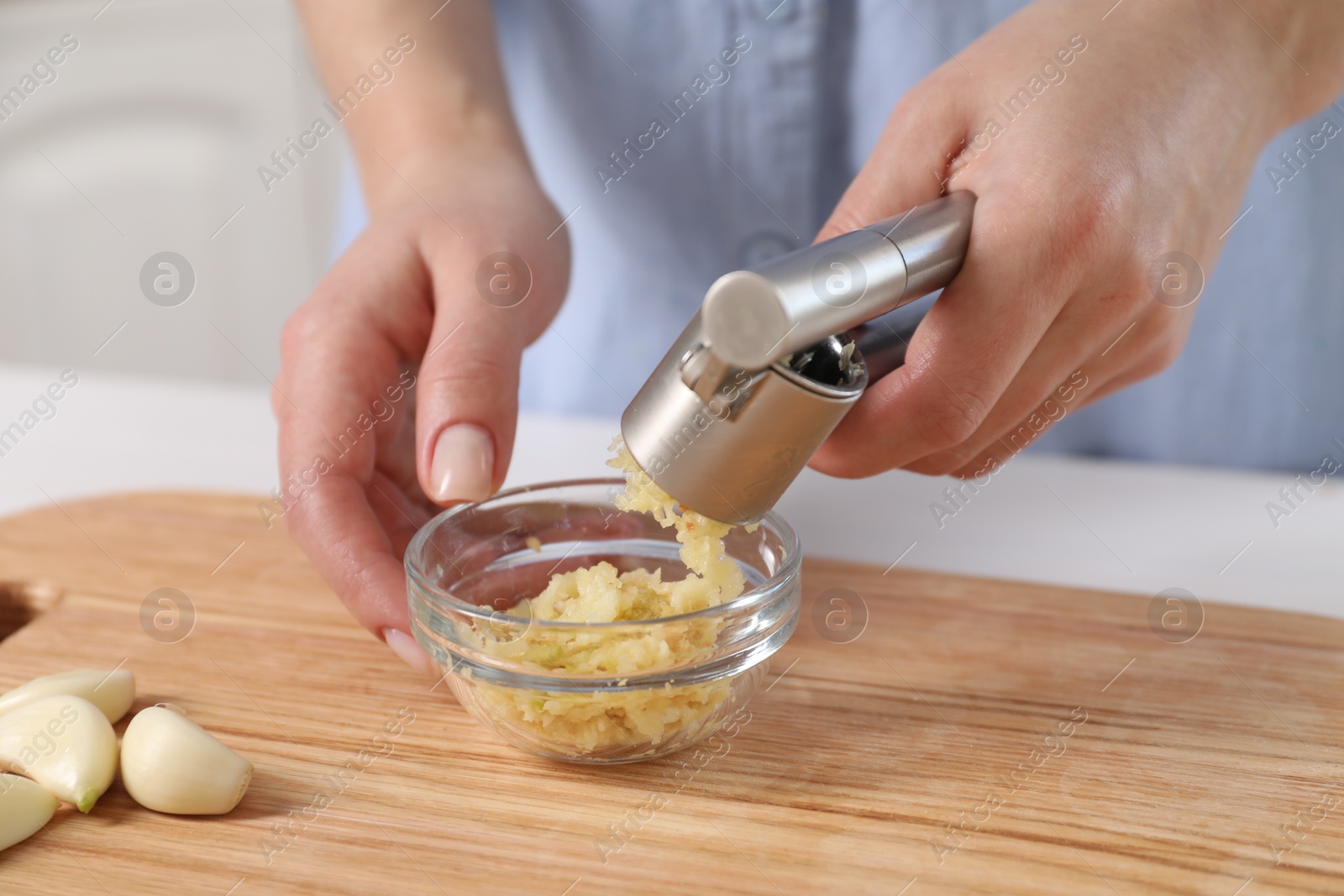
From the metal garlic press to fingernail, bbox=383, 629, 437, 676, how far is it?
0.36 metres

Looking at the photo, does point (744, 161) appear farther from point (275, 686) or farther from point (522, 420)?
point (275, 686)

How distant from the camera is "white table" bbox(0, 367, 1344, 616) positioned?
1.31m

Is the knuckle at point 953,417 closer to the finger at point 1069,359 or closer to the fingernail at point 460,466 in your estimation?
the finger at point 1069,359

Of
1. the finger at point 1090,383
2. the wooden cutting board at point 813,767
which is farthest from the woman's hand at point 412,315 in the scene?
the finger at point 1090,383

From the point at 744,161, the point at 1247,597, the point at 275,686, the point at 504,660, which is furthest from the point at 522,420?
the point at 1247,597

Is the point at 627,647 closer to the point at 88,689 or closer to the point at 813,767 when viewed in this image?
the point at 813,767

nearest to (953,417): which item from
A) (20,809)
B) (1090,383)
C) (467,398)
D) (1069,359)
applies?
(1069,359)

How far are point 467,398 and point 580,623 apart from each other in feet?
0.84

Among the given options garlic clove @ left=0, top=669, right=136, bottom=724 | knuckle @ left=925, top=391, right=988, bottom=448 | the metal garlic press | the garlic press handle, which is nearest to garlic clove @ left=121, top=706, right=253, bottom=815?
garlic clove @ left=0, top=669, right=136, bottom=724

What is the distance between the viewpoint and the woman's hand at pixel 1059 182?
2.90 feet

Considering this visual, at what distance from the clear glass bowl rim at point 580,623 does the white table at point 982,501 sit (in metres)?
0.38

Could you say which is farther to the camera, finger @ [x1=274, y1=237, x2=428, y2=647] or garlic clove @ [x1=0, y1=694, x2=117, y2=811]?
finger @ [x1=274, y1=237, x2=428, y2=647]

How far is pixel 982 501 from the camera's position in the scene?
1495mm

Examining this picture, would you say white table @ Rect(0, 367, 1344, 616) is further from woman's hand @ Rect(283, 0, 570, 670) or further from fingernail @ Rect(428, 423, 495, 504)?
fingernail @ Rect(428, 423, 495, 504)
